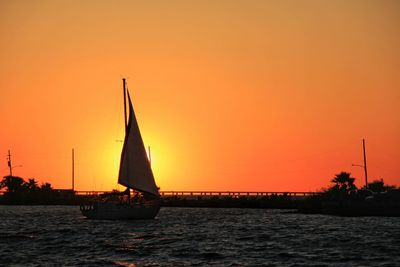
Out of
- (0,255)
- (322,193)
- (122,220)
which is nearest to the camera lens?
(0,255)

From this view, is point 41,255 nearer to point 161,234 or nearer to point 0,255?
point 0,255

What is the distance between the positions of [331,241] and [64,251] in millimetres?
20909

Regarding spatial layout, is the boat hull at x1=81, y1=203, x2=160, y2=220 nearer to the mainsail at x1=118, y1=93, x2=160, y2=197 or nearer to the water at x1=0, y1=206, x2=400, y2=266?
the mainsail at x1=118, y1=93, x2=160, y2=197

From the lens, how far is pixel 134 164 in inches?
3656

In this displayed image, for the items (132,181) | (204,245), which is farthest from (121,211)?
(204,245)

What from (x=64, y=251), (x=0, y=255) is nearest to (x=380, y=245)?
(x=64, y=251)

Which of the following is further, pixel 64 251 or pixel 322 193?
pixel 322 193

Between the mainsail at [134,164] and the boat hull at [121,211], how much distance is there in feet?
11.5

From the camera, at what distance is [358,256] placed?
50031 millimetres

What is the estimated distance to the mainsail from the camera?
302 feet

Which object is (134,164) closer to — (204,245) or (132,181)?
(132,181)

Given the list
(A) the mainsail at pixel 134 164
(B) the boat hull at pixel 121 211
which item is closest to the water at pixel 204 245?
(A) the mainsail at pixel 134 164

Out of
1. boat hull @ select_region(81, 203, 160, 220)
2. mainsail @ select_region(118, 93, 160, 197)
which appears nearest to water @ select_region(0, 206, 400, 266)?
mainsail @ select_region(118, 93, 160, 197)

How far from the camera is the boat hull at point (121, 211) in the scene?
9506cm
